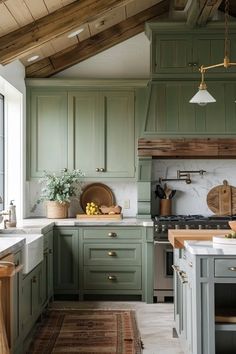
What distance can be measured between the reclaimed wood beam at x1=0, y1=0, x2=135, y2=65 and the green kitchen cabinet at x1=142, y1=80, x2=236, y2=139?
1.22m

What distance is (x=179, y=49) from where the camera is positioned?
5.70m

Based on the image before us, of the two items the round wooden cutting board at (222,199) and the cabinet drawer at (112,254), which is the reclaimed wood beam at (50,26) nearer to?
the cabinet drawer at (112,254)

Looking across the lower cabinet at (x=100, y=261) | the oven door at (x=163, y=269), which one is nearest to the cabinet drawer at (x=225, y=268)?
the oven door at (x=163, y=269)

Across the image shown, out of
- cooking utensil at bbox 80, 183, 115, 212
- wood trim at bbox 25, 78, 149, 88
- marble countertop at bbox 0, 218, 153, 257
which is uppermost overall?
wood trim at bbox 25, 78, 149, 88

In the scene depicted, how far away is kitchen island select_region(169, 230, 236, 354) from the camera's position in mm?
2984

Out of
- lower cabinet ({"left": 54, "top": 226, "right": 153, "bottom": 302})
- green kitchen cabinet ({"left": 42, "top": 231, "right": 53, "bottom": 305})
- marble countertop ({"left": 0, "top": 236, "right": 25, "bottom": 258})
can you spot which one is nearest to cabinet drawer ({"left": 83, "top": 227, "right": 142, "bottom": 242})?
lower cabinet ({"left": 54, "top": 226, "right": 153, "bottom": 302})

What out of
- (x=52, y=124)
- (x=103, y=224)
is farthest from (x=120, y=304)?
(x=52, y=124)

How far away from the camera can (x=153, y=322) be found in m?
4.72

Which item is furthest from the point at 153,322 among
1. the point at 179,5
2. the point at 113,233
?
the point at 179,5

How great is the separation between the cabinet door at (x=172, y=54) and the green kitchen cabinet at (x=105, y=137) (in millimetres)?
505

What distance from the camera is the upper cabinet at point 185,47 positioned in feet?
18.6

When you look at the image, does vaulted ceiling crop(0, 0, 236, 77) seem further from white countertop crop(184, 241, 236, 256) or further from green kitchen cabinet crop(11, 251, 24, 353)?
white countertop crop(184, 241, 236, 256)

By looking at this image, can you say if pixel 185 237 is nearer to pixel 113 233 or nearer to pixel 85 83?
pixel 113 233

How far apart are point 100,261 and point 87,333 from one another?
121 centimetres
